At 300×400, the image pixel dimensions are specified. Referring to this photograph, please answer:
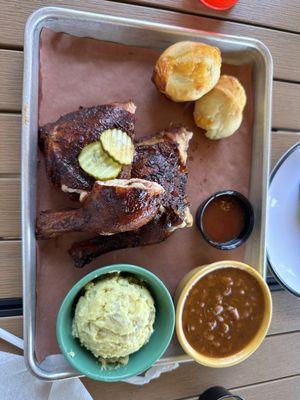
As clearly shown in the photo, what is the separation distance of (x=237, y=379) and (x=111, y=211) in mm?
942

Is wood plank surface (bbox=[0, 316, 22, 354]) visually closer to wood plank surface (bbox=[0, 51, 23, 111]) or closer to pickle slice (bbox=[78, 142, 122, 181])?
pickle slice (bbox=[78, 142, 122, 181])

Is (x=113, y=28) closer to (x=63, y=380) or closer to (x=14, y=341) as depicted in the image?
(x=14, y=341)

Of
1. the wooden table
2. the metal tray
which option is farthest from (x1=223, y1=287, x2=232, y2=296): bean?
the wooden table

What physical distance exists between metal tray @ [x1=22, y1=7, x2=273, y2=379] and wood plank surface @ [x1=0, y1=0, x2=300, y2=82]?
9 cm

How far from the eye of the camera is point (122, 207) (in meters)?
1.22

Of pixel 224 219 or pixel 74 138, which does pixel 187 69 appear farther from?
pixel 224 219

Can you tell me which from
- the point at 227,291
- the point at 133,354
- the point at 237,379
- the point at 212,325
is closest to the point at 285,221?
the point at 227,291

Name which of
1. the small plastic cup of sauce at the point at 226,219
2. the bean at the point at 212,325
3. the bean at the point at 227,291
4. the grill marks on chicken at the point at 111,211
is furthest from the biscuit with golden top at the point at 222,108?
the bean at the point at 212,325

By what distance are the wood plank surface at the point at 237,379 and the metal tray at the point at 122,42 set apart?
17 cm

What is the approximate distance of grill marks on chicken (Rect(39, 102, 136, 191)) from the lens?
1299mm

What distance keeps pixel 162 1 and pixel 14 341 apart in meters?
1.29

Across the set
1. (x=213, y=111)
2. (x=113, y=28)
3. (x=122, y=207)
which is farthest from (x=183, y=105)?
(x=122, y=207)

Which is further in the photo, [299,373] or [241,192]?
[299,373]

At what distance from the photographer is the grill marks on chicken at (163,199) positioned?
1.37 m
